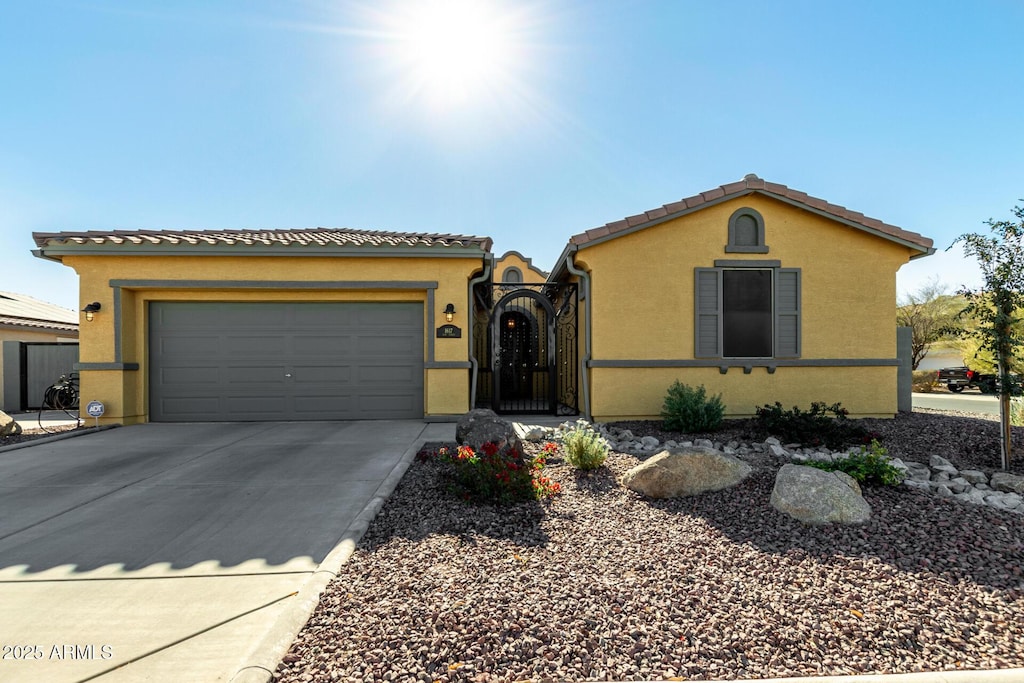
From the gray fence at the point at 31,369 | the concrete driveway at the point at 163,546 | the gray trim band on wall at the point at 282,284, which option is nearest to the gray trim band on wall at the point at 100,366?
the gray trim band on wall at the point at 282,284

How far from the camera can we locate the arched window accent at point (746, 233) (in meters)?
8.43

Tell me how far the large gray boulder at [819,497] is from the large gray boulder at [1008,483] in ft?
7.05

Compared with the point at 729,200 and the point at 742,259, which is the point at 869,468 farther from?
the point at 729,200

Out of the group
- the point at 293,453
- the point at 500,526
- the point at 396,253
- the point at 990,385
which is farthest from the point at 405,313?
the point at 990,385

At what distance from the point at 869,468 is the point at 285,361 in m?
9.05

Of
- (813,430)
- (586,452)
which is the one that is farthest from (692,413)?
(586,452)

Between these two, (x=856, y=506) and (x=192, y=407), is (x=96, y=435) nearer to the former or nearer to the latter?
(x=192, y=407)

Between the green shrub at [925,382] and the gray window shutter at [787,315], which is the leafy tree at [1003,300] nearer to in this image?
the gray window shutter at [787,315]

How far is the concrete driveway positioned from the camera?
238 centimetres

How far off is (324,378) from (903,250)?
36.9ft

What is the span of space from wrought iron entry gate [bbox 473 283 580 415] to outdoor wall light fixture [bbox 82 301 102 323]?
694 cm

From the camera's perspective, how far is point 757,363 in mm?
8492

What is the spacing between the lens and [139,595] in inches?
112

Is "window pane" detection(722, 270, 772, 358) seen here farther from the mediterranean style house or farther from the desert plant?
the desert plant
